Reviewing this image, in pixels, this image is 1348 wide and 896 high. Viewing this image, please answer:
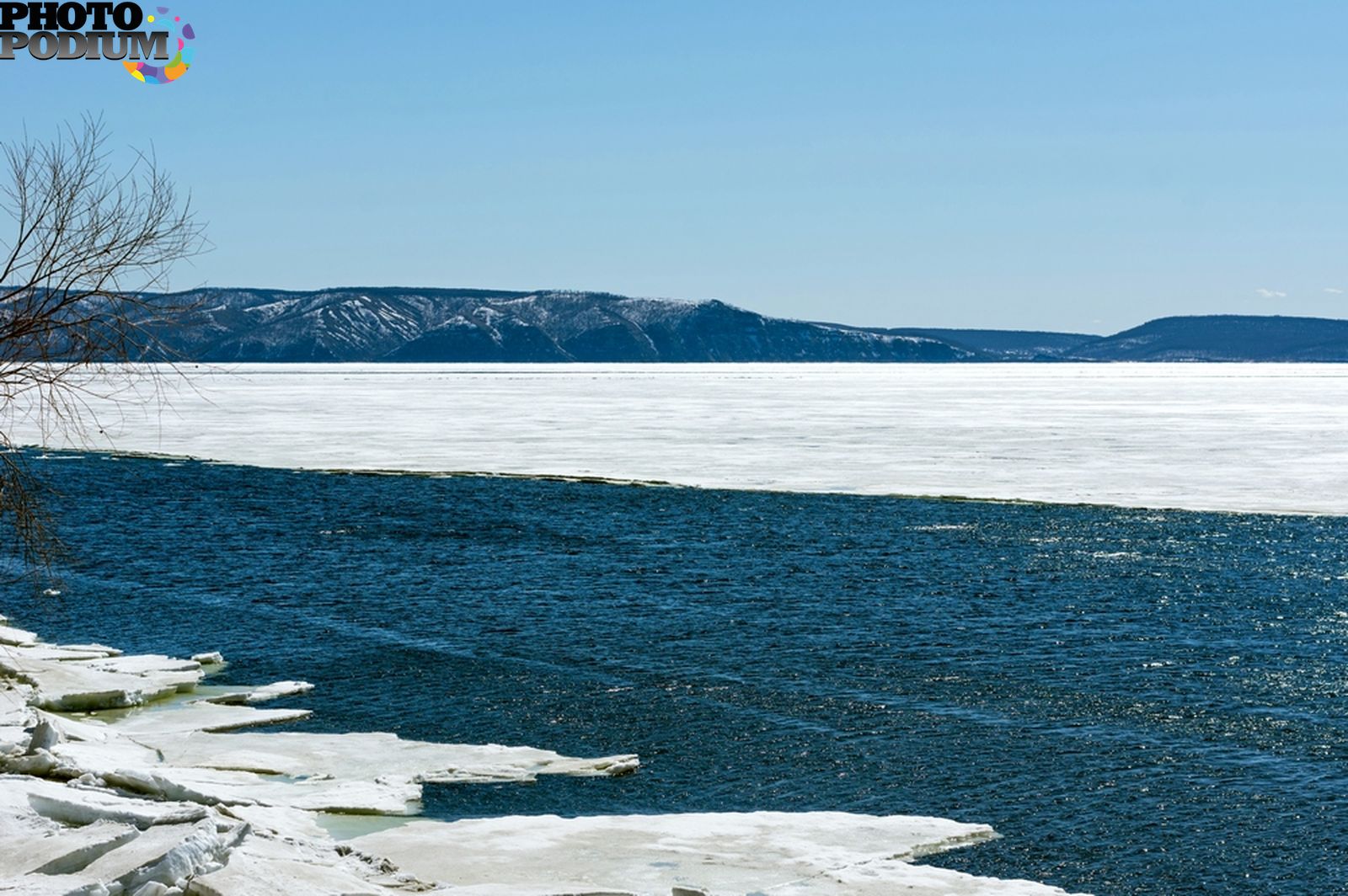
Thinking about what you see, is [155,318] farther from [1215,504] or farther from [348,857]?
[1215,504]

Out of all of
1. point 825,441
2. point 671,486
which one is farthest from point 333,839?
point 825,441

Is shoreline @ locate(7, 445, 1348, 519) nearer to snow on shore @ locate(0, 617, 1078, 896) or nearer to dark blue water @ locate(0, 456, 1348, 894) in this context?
dark blue water @ locate(0, 456, 1348, 894)

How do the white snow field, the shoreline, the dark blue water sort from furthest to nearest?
the white snow field < the shoreline < the dark blue water

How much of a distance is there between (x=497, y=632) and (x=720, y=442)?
24893 mm

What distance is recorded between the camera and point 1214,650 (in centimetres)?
1371

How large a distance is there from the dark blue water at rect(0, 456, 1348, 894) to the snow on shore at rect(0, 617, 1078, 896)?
0.44 metres

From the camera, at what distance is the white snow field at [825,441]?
1094 inches

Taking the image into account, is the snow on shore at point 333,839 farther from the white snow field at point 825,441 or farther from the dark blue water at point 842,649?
the white snow field at point 825,441

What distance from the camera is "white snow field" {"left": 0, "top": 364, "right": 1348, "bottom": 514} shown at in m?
27.8

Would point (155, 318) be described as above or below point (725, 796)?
above

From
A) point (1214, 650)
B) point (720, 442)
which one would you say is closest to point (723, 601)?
point (1214, 650)

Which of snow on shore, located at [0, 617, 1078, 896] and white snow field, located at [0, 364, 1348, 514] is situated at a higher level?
white snow field, located at [0, 364, 1348, 514]

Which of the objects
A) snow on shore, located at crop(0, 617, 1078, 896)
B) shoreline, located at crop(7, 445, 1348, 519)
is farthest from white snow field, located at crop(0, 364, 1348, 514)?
snow on shore, located at crop(0, 617, 1078, 896)

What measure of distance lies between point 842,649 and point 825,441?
1030 inches
